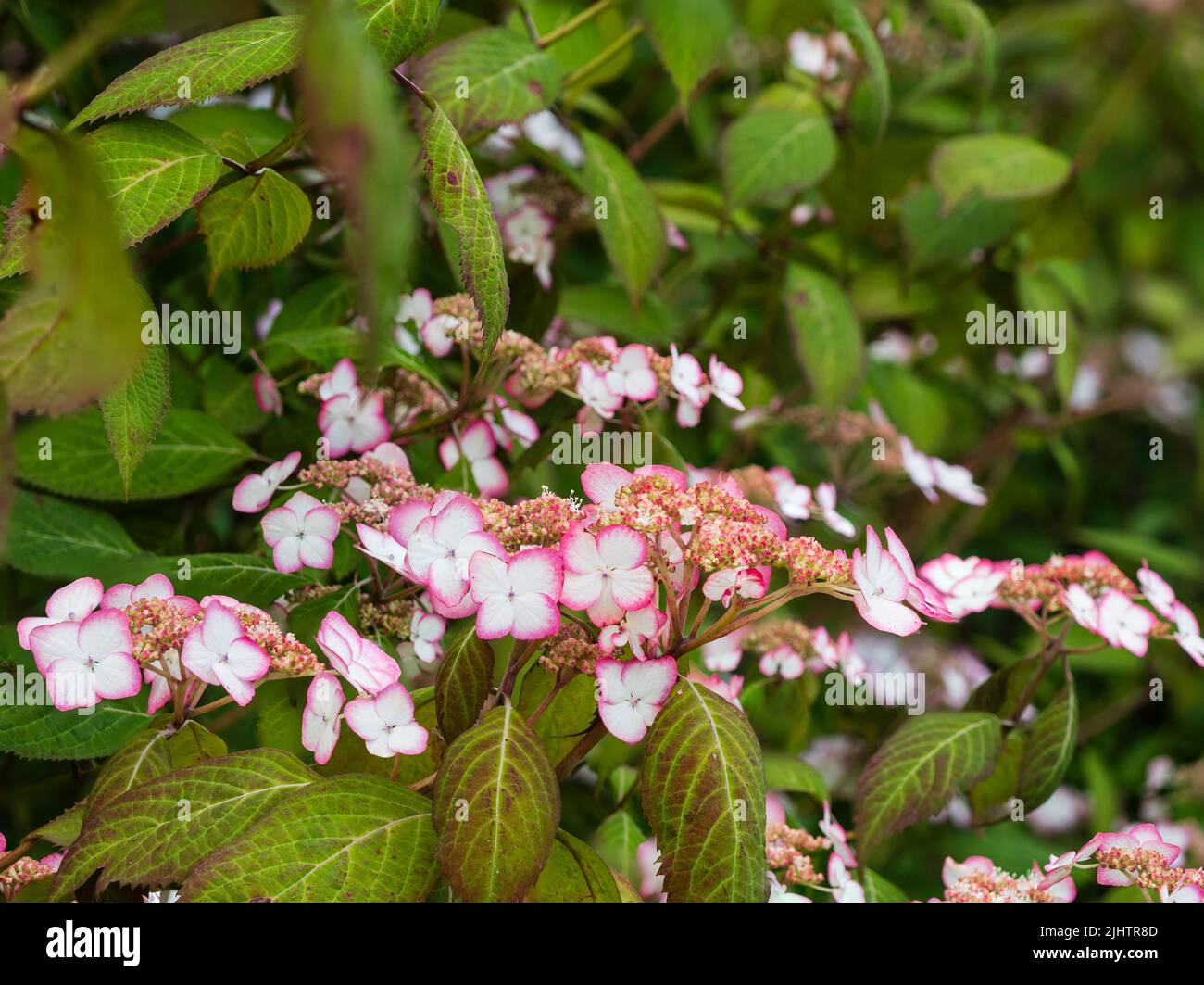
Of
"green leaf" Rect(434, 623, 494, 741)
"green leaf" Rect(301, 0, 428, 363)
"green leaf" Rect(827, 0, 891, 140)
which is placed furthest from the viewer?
"green leaf" Rect(827, 0, 891, 140)

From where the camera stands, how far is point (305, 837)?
612 mm

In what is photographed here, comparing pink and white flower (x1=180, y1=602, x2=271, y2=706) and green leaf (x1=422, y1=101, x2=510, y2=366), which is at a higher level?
green leaf (x1=422, y1=101, x2=510, y2=366)

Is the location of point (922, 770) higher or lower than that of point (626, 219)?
lower

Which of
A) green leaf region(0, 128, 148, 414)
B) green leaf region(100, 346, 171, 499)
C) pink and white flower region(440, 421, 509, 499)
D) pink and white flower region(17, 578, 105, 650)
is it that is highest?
green leaf region(0, 128, 148, 414)

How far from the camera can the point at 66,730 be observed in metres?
0.81

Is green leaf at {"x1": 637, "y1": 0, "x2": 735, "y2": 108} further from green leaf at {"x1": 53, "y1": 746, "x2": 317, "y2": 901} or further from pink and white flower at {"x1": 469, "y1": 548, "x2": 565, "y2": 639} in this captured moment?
green leaf at {"x1": 53, "y1": 746, "x2": 317, "y2": 901}

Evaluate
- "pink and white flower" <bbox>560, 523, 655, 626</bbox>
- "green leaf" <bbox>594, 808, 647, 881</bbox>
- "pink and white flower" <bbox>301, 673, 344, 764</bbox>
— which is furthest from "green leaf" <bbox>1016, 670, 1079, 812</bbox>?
"pink and white flower" <bbox>301, 673, 344, 764</bbox>

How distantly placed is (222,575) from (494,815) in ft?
1.05

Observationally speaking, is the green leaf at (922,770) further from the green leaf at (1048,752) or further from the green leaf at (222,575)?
the green leaf at (222,575)

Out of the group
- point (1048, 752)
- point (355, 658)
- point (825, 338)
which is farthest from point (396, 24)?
A: point (1048, 752)

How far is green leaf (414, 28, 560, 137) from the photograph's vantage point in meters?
0.92

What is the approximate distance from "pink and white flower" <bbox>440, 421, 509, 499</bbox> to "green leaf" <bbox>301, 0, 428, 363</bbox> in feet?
1.82

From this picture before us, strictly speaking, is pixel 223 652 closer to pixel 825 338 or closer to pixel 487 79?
pixel 487 79

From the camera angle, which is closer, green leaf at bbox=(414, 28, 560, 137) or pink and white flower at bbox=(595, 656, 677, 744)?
pink and white flower at bbox=(595, 656, 677, 744)
